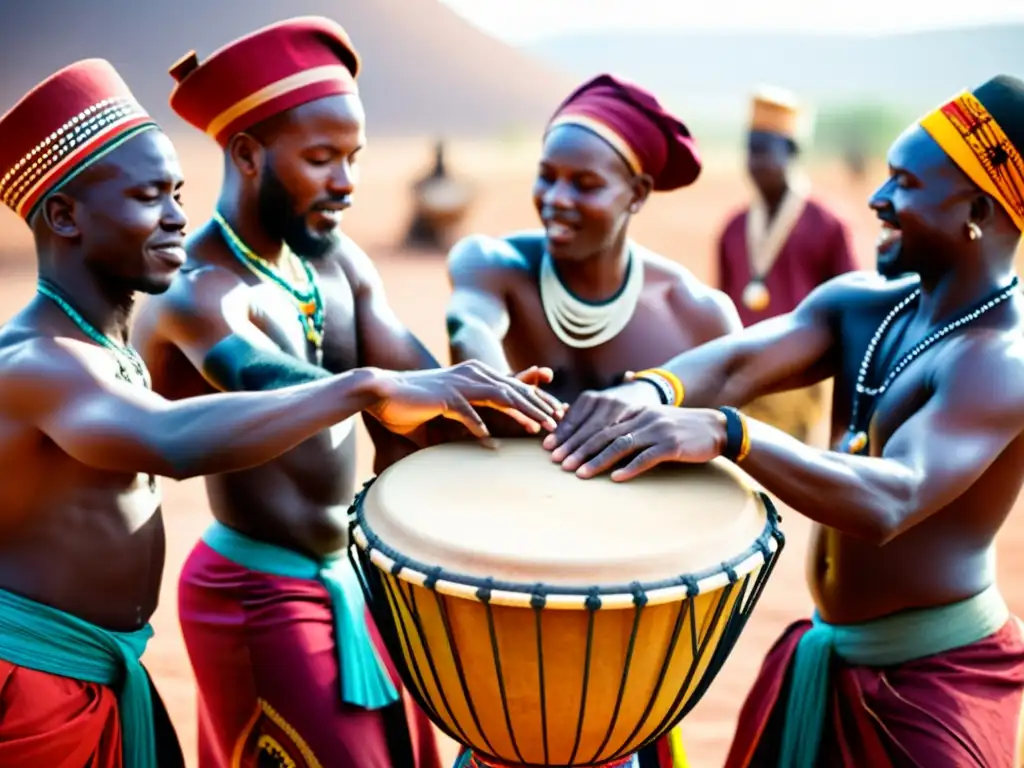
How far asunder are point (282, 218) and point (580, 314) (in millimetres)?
790

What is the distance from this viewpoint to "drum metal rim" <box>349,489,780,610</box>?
1861 millimetres

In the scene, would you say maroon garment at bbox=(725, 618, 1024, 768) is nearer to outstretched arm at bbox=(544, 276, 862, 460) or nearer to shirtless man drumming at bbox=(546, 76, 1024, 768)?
shirtless man drumming at bbox=(546, 76, 1024, 768)

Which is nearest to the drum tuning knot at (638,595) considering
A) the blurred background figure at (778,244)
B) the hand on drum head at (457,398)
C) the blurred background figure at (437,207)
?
the hand on drum head at (457,398)

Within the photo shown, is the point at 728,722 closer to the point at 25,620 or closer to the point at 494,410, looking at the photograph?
the point at 494,410

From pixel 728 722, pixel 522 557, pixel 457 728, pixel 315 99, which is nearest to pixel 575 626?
pixel 522 557

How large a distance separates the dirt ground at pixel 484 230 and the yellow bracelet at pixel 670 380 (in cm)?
183

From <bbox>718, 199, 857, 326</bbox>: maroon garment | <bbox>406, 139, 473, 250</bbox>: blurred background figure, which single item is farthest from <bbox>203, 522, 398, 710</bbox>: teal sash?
<bbox>406, 139, 473, 250</bbox>: blurred background figure

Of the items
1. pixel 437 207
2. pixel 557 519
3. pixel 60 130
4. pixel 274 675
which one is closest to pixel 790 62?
pixel 437 207

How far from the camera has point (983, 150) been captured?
2.28m

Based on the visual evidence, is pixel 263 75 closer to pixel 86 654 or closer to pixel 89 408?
pixel 89 408

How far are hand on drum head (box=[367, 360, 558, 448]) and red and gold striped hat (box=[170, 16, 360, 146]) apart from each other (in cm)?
75

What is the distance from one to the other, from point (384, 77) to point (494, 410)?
140ft

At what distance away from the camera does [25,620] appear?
7.29 feet

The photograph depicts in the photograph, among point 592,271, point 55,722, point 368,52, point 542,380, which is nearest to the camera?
point 55,722
